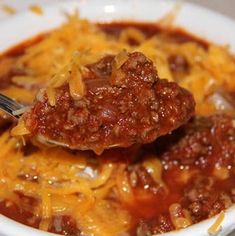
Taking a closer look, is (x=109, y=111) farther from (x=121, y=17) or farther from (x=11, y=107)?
(x=121, y=17)

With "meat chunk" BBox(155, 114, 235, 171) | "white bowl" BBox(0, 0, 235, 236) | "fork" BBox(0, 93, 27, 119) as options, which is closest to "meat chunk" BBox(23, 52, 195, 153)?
"fork" BBox(0, 93, 27, 119)

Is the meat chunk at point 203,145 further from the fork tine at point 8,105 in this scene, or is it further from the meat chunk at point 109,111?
the fork tine at point 8,105

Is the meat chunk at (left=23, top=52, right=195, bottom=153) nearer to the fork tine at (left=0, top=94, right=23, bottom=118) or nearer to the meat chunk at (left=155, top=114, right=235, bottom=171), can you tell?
the fork tine at (left=0, top=94, right=23, bottom=118)

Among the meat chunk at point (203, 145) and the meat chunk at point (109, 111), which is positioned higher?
the meat chunk at point (109, 111)

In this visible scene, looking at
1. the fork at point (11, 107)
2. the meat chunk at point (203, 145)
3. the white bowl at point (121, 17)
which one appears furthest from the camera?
the white bowl at point (121, 17)

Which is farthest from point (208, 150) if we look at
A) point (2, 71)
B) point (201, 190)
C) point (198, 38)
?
point (2, 71)

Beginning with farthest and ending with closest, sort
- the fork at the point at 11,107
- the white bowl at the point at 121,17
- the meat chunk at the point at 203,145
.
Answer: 1. the white bowl at the point at 121,17
2. the meat chunk at the point at 203,145
3. the fork at the point at 11,107

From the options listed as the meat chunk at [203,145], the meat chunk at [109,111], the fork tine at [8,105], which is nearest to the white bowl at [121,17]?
the meat chunk at [203,145]

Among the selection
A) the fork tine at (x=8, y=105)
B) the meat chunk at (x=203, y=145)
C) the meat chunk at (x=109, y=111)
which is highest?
the meat chunk at (x=109, y=111)

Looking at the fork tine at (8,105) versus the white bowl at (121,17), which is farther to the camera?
the white bowl at (121,17)
